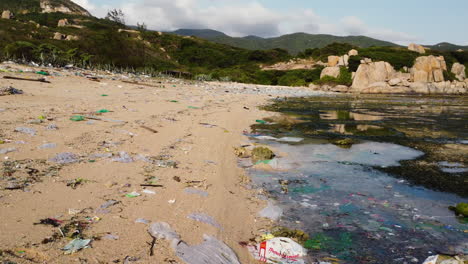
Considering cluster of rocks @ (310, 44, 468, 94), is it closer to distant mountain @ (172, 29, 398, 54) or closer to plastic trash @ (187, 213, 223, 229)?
plastic trash @ (187, 213, 223, 229)

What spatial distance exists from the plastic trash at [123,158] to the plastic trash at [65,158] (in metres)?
0.44

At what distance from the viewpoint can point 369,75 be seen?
3384cm

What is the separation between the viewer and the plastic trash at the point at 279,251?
220 centimetres

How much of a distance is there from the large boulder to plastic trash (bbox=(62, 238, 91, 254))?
115 feet

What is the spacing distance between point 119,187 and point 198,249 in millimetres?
1238

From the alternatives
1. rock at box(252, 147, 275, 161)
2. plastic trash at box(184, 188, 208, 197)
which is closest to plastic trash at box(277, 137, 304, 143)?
Answer: rock at box(252, 147, 275, 161)

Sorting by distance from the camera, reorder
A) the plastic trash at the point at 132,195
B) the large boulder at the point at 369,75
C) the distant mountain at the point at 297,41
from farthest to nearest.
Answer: the distant mountain at the point at 297,41, the large boulder at the point at 369,75, the plastic trash at the point at 132,195

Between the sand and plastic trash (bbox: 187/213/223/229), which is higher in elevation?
the sand

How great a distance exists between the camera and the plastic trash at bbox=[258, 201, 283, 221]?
9.36 feet

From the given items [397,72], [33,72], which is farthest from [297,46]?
[33,72]

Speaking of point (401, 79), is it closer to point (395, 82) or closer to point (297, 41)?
point (395, 82)

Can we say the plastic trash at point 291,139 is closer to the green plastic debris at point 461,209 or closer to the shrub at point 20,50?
the green plastic debris at point 461,209

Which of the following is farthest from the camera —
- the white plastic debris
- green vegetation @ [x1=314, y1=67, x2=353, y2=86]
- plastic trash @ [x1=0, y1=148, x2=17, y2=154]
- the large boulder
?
green vegetation @ [x1=314, y1=67, x2=353, y2=86]

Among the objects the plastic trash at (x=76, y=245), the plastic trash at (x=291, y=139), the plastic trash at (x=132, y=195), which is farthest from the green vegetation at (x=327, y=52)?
the plastic trash at (x=76, y=245)
